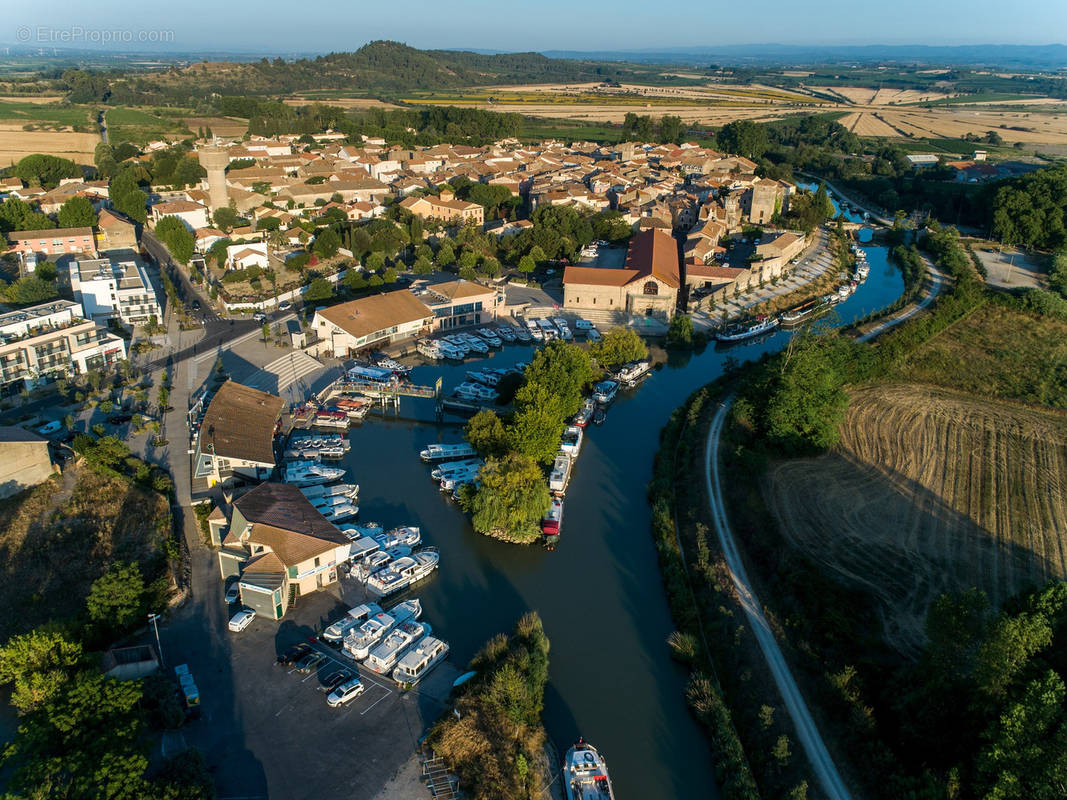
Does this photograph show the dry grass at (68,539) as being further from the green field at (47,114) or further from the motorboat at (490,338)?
the green field at (47,114)

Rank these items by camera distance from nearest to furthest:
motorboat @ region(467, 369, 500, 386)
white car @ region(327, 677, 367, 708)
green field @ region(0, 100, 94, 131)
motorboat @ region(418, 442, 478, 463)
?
white car @ region(327, 677, 367, 708), motorboat @ region(418, 442, 478, 463), motorboat @ region(467, 369, 500, 386), green field @ region(0, 100, 94, 131)

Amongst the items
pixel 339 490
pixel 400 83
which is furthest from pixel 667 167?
pixel 400 83

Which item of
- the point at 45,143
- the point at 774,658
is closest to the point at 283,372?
the point at 774,658

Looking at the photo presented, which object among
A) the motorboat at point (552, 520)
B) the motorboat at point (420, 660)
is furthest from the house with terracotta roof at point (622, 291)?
the motorboat at point (420, 660)

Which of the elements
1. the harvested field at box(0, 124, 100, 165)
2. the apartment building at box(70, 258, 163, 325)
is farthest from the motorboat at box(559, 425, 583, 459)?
the harvested field at box(0, 124, 100, 165)

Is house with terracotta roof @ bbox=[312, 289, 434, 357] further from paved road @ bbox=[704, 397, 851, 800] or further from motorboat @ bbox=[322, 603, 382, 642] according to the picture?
motorboat @ bbox=[322, 603, 382, 642]

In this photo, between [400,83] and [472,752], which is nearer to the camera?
[472,752]

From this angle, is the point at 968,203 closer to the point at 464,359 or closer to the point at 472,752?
the point at 464,359
